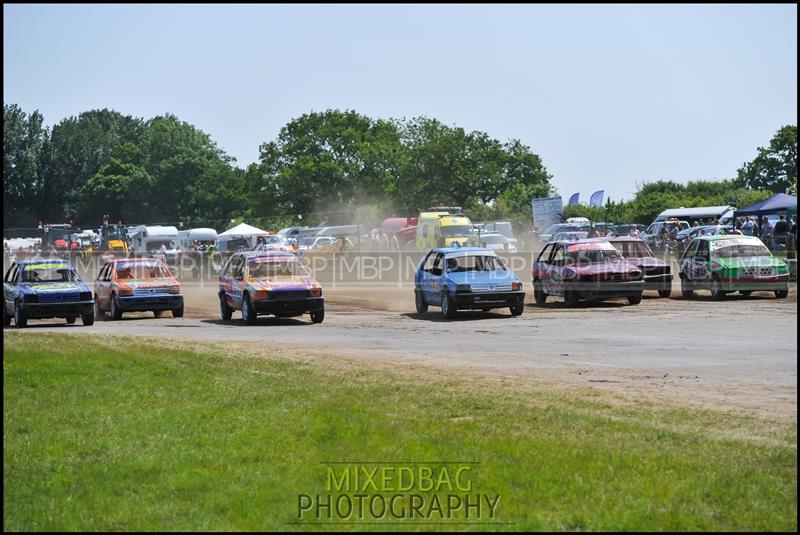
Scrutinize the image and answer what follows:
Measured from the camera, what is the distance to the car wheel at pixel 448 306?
25.2 m

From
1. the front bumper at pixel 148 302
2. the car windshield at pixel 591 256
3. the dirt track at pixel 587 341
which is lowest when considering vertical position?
the dirt track at pixel 587 341

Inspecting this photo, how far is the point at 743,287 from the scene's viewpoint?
90.5ft

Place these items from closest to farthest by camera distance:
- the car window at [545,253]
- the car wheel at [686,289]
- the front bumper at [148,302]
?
1. the front bumper at [148,302]
2. the car window at [545,253]
3. the car wheel at [686,289]

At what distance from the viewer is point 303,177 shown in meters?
89.1

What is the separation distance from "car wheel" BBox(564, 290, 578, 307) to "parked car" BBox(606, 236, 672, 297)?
233 cm

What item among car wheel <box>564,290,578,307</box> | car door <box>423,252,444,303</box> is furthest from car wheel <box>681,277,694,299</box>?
car door <box>423,252,444,303</box>

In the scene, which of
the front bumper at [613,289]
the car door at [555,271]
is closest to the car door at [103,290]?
the car door at [555,271]

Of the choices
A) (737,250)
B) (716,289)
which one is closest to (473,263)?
(716,289)

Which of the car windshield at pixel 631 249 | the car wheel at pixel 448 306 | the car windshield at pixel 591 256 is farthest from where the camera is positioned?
the car windshield at pixel 631 249

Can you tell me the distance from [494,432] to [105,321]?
19.6 metres

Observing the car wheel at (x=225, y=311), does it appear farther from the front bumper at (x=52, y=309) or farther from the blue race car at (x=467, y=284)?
the blue race car at (x=467, y=284)

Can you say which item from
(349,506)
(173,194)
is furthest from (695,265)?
(173,194)

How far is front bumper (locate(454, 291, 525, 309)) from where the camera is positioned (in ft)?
81.4

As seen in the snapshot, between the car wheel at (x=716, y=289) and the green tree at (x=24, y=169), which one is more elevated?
the green tree at (x=24, y=169)
